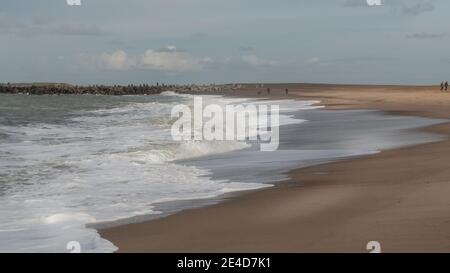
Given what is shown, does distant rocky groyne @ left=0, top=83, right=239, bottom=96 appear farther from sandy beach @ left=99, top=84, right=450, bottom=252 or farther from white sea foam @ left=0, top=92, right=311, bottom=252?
sandy beach @ left=99, top=84, right=450, bottom=252

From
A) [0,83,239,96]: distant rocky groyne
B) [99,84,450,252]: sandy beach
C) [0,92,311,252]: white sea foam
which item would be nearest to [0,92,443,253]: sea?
[0,92,311,252]: white sea foam

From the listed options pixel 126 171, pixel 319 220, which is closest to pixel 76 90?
pixel 126 171

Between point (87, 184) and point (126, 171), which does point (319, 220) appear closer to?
point (87, 184)

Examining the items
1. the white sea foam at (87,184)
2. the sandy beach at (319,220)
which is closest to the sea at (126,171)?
the white sea foam at (87,184)

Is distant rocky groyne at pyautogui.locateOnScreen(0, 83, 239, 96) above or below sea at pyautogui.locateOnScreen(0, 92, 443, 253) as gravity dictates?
above

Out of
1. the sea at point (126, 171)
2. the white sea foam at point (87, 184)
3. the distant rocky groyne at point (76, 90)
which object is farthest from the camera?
the distant rocky groyne at point (76, 90)

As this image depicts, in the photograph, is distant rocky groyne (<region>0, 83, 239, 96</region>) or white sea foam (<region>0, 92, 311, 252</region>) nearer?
white sea foam (<region>0, 92, 311, 252</region>)

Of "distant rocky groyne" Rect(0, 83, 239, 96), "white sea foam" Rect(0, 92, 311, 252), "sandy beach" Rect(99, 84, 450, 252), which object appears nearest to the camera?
"sandy beach" Rect(99, 84, 450, 252)

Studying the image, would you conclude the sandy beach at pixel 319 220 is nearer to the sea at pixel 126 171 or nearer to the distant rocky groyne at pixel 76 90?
the sea at pixel 126 171

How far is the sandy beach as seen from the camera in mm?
6168

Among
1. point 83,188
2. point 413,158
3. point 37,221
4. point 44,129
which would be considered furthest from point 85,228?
point 44,129

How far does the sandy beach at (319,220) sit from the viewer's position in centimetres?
617

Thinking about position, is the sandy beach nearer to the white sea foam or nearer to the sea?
the sea

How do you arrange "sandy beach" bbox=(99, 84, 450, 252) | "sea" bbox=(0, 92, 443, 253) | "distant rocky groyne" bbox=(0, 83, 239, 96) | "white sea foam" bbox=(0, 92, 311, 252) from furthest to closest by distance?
1. "distant rocky groyne" bbox=(0, 83, 239, 96)
2. "sea" bbox=(0, 92, 443, 253)
3. "white sea foam" bbox=(0, 92, 311, 252)
4. "sandy beach" bbox=(99, 84, 450, 252)
